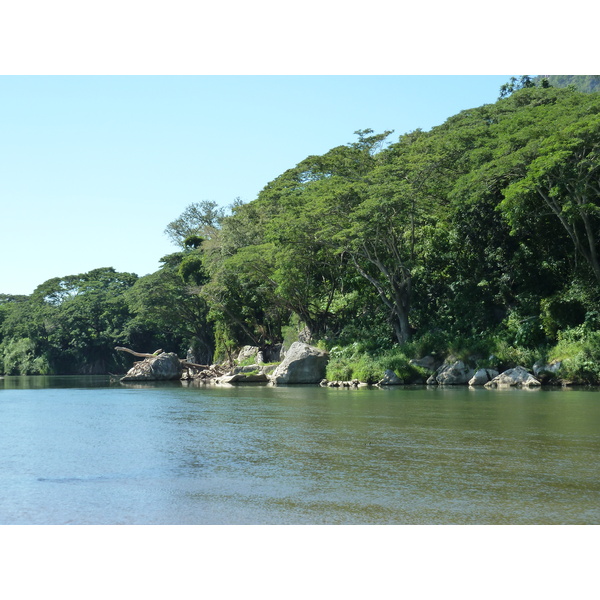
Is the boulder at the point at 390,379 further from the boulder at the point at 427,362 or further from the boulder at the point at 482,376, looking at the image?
the boulder at the point at 482,376

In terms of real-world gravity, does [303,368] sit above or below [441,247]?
below

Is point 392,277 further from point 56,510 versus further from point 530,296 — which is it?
point 56,510

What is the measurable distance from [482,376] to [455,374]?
1570 mm

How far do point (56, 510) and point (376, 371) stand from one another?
81.5 ft

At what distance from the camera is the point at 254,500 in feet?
25.2

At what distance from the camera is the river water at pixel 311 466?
712 cm

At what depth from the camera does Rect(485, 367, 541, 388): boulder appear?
85.9ft

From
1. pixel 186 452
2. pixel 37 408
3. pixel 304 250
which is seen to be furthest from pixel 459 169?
pixel 186 452

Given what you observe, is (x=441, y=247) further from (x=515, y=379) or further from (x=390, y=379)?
(x=515, y=379)

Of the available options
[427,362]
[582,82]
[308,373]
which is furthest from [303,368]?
[582,82]

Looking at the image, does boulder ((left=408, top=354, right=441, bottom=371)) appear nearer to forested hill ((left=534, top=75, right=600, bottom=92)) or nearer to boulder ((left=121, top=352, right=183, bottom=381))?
boulder ((left=121, top=352, right=183, bottom=381))

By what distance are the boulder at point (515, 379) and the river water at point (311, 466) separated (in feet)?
25.2

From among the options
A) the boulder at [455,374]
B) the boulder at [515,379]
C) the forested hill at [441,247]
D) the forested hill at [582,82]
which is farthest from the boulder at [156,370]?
the forested hill at [582,82]

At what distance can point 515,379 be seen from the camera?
26797 mm
